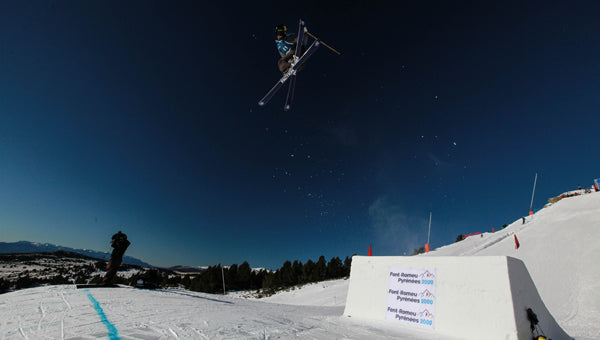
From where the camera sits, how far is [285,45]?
10109mm

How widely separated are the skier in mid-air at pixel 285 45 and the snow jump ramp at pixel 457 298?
29.8ft

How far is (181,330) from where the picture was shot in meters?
4.50

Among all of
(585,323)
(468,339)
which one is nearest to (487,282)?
(468,339)

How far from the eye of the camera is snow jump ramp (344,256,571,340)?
5.00 metres

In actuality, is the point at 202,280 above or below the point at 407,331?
below

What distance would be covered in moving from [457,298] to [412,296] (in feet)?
3.55

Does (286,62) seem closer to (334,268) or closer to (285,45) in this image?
(285,45)

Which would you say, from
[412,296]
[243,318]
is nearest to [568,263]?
[412,296]

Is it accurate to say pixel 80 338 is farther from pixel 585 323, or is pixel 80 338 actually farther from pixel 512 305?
pixel 585 323

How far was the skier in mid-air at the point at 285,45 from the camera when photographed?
977 centimetres

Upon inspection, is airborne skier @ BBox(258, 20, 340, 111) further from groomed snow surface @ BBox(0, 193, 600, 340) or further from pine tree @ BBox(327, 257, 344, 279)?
pine tree @ BBox(327, 257, 344, 279)

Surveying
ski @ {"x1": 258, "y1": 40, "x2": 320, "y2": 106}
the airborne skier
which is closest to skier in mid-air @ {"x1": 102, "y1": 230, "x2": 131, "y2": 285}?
ski @ {"x1": 258, "y1": 40, "x2": 320, "y2": 106}

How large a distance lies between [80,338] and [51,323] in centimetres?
201

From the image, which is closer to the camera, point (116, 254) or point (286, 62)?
point (286, 62)
